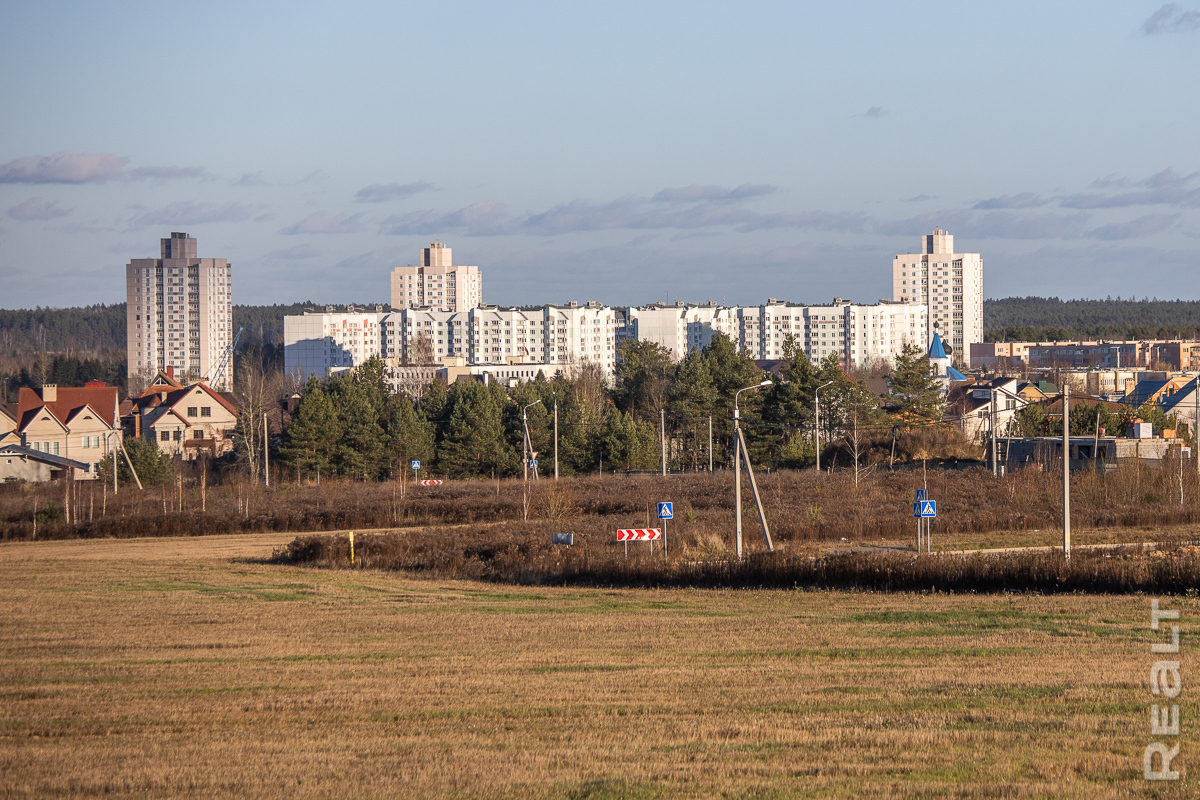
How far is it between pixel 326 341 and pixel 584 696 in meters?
158

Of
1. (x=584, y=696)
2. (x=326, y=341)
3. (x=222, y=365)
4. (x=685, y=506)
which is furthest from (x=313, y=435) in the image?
(x=222, y=365)

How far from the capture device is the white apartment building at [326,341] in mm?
166125

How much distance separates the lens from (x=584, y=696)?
13.7 m

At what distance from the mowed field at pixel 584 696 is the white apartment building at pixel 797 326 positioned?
14551 centimetres

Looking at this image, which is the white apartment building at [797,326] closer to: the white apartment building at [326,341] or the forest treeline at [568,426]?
the white apartment building at [326,341]

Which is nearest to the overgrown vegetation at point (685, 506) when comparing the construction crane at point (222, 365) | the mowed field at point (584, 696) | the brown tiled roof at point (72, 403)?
Answer: the mowed field at point (584, 696)

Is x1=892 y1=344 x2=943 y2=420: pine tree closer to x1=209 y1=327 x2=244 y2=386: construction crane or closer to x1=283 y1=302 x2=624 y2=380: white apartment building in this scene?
x1=283 y1=302 x2=624 y2=380: white apartment building

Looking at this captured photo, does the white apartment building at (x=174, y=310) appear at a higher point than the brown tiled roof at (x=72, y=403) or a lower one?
higher

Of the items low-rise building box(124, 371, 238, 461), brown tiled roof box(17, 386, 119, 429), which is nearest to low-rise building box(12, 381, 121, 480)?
brown tiled roof box(17, 386, 119, 429)

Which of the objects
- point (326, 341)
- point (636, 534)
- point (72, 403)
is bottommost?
point (636, 534)

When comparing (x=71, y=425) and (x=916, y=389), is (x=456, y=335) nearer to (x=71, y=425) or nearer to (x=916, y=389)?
(x=71, y=425)

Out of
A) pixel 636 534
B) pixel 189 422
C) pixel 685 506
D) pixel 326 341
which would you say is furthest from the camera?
pixel 326 341

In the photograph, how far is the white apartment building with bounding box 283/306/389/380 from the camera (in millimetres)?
166125

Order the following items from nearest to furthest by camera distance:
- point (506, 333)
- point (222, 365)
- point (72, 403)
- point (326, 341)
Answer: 1. point (72, 403)
2. point (506, 333)
3. point (326, 341)
4. point (222, 365)
